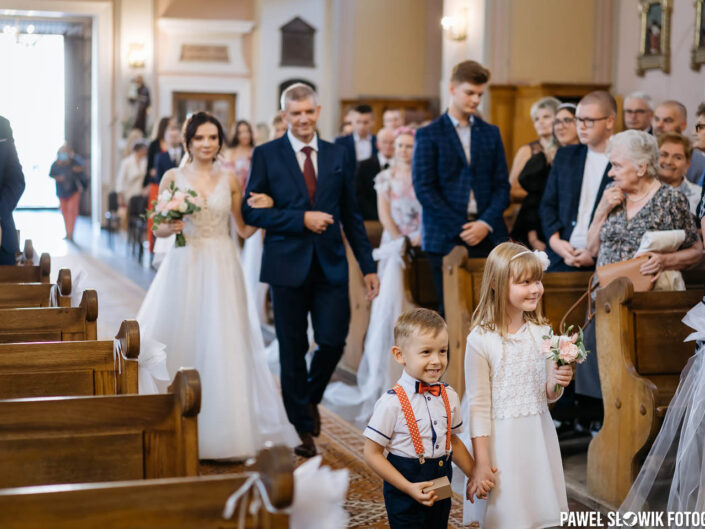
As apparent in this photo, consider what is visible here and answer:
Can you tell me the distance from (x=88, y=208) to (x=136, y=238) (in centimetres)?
1065

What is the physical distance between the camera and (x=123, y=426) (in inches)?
94.2

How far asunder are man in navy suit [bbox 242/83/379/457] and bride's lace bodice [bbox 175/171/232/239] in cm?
21

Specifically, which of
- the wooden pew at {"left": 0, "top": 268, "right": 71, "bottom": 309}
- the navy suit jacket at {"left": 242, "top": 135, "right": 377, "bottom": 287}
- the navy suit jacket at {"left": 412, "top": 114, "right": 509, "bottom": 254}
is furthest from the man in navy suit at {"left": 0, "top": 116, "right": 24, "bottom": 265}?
the navy suit jacket at {"left": 412, "top": 114, "right": 509, "bottom": 254}

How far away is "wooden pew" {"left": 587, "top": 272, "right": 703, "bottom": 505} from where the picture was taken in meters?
4.17

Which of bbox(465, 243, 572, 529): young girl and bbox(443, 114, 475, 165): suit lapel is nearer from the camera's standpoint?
bbox(465, 243, 572, 529): young girl

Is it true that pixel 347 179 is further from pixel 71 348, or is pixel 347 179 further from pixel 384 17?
pixel 384 17

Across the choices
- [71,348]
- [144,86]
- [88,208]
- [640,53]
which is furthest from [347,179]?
[88,208]

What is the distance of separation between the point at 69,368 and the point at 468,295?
2.40 meters

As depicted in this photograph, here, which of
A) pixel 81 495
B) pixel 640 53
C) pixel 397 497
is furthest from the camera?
pixel 640 53

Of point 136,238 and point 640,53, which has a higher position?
point 640,53

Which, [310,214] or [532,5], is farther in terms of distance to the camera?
[532,5]

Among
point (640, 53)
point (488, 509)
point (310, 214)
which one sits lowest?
point (488, 509)

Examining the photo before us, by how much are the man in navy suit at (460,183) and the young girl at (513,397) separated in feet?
7.10

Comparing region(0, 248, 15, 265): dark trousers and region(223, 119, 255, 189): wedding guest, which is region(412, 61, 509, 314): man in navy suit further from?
region(223, 119, 255, 189): wedding guest
